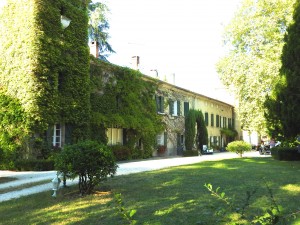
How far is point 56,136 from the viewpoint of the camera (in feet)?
58.2

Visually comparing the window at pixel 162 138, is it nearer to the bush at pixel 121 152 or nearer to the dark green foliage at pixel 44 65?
the bush at pixel 121 152

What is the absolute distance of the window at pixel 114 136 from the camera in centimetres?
2135

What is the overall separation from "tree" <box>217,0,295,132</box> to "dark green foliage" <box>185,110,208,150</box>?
4344mm

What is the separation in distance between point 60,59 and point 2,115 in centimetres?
433

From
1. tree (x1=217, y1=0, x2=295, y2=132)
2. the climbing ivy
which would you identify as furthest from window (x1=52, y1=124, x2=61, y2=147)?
tree (x1=217, y1=0, x2=295, y2=132)

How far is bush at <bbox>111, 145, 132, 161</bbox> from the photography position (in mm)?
20531

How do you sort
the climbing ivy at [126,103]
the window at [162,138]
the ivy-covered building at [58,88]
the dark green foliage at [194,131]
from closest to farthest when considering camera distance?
1. the ivy-covered building at [58,88]
2. the climbing ivy at [126,103]
3. the window at [162,138]
4. the dark green foliage at [194,131]

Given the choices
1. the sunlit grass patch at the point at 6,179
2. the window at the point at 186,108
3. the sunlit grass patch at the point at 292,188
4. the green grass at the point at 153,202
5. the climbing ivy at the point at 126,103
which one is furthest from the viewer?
the window at the point at 186,108

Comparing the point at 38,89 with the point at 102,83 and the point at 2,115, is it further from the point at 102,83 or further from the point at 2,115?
the point at 102,83

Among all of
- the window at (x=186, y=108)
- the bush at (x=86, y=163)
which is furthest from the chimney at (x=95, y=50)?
the bush at (x=86, y=163)

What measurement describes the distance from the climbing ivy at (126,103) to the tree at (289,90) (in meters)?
10.9

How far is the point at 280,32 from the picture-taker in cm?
2506

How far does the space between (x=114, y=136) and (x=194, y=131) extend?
35.9ft

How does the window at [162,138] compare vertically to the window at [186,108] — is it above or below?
below
